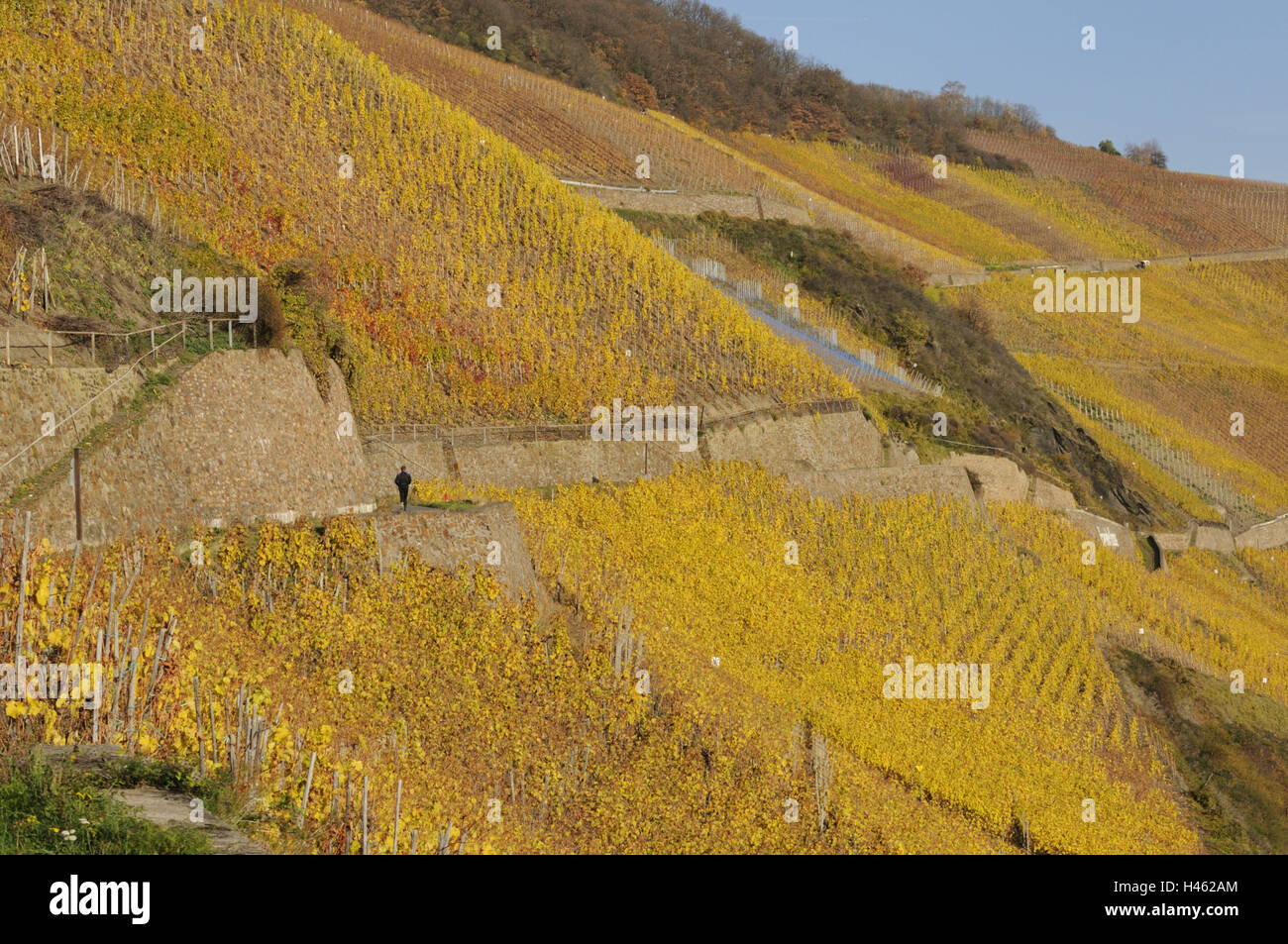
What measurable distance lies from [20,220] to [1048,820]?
64.1 feet

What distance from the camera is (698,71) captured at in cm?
9688

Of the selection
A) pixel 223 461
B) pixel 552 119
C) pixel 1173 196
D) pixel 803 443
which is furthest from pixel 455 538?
pixel 1173 196

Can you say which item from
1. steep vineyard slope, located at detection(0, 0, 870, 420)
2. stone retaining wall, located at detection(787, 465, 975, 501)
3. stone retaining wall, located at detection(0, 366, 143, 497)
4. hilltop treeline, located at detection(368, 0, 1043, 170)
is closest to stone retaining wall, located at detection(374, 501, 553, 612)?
stone retaining wall, located at detection(0, 366, 143, 497)

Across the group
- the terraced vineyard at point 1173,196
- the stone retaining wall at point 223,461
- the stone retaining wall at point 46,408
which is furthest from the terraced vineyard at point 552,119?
the terraced vineyard at point 1173,196

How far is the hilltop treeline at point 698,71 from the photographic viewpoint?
77.9 meters

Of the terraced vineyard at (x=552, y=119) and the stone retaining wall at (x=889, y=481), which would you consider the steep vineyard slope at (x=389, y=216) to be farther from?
the terraced vineyard at (x=552, y=119)

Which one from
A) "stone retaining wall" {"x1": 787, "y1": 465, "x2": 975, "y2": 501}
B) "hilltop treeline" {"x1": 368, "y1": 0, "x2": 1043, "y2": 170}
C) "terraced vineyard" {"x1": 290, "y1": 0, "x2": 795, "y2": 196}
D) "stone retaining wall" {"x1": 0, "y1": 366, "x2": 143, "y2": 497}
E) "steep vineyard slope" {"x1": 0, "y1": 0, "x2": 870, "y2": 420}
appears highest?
"hilltop treeline" {"x1": 368, "y1": 0, "x2": 1043, "y2": 170}

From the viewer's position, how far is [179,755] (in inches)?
530

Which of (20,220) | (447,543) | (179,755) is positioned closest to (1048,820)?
(447,543)

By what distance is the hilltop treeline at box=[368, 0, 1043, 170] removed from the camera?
256 feet

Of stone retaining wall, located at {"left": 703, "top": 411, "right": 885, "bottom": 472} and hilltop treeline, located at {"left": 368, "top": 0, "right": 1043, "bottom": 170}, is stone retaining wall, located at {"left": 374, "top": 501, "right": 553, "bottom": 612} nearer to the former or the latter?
stone retaining wall, located at {"left": 703, "top": 411, "right": 885, "bottom": 472}

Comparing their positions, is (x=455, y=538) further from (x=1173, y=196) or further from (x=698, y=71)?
(x=1173, y=196)

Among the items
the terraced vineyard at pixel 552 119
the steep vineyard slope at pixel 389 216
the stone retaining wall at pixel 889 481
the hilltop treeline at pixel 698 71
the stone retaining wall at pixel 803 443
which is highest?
the hilltop treeline at pixel 698 71

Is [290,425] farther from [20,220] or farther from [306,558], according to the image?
[20,220]
